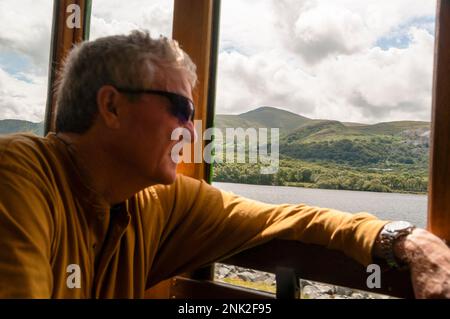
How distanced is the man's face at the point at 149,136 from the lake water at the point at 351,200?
54cm

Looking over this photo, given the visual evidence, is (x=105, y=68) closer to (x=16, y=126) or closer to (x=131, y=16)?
(x=131, y=16)

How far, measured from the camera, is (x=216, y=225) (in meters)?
1.73

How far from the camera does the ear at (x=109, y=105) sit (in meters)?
1.55

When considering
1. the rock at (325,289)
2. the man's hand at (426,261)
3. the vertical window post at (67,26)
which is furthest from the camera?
the vertical window post at (67,26)

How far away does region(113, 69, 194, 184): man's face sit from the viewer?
1.54 metres

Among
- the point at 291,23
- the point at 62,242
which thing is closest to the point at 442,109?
the point at 291,23

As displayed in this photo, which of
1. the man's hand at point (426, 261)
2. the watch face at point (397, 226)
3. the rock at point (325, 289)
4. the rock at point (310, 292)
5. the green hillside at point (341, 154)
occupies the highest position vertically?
the green hillside at point (341, 154)

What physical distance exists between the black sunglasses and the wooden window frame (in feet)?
→ 1.48

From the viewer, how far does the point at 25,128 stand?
2.75 m

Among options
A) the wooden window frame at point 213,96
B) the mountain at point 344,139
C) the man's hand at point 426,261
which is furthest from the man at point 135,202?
the mountain at point 344,139

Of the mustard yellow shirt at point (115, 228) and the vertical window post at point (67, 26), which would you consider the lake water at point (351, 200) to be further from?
the vertical window post at point (67, 26)

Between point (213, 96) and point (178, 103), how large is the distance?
22.0 inches

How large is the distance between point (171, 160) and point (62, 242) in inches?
18.8

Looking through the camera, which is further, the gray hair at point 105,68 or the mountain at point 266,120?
the mountain at point 266,120
